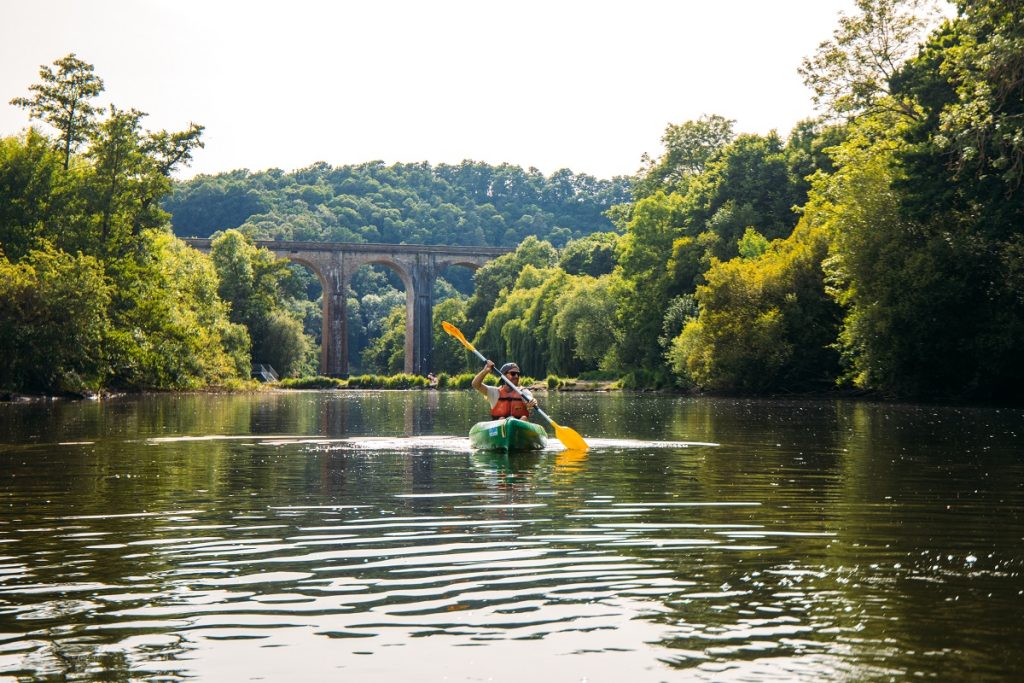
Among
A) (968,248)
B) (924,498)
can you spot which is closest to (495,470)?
(924,498)

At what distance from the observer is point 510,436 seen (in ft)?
63.1

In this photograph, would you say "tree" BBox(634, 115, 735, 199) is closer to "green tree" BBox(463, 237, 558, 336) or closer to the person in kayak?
"green tree" BBox(463, 237, 558, 336)

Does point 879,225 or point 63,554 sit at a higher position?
point 879,225

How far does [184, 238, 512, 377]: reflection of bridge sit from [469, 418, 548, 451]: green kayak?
79.3 meters

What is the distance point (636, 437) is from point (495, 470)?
731cm

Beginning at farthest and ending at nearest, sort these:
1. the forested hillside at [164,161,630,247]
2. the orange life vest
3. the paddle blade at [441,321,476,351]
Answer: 1. the forested hillside at [164,161,630,247]
2. the paddle blade at [441,321,476,351]
3. the orange life vest

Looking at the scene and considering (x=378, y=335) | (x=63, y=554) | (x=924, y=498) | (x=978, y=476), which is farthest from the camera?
(x=378, y=335)

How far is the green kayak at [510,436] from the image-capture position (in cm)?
1916

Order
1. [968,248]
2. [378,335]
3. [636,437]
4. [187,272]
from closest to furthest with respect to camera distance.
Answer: [636,437], [968,248], [187,272], [378,335]

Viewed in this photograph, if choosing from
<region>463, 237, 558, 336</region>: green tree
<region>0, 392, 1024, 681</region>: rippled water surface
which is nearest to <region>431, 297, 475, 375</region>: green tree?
<region>463, 237, 558, 336</region>: green tree

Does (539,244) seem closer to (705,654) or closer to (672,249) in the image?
(672,249)

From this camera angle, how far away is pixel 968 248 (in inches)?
1388

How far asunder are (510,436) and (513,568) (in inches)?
422

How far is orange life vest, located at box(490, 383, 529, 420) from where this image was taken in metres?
19.8
